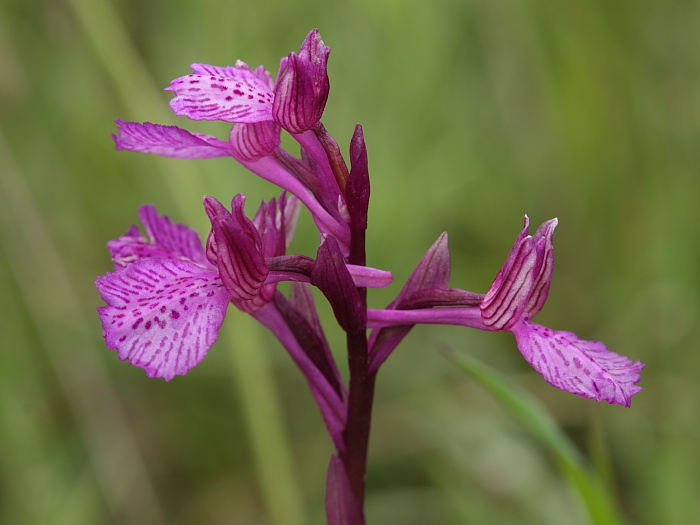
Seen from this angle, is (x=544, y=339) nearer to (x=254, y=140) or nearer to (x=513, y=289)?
(x=513, y=289)

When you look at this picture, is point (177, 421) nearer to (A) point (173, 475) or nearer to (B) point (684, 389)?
(A) point (173, 475)

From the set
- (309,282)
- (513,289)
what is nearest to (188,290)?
(309,282)

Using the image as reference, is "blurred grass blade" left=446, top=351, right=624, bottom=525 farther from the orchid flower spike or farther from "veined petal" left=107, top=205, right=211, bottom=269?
"veined petal" left=107, top=205, right=211, bottom=269

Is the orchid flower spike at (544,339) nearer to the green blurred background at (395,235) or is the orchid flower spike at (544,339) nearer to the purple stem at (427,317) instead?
the purple stem at (427,317)

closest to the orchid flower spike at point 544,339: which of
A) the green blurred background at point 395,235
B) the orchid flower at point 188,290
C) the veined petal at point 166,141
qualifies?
the orchid flower at point 188,290

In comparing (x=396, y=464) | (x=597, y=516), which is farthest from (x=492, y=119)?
(x=597, y=516)

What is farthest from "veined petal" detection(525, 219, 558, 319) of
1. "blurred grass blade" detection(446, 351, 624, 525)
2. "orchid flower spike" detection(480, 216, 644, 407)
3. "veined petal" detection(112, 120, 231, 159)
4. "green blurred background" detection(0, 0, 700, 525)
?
"green blurred background" detection(0, 0, 700, 525)
